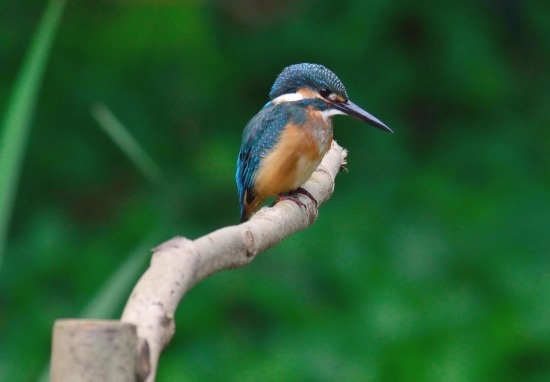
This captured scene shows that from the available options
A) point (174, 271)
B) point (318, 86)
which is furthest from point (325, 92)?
point (174, 271)

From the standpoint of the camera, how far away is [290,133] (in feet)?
5.95

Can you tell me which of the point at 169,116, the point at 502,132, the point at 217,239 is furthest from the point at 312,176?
the point at 502,132

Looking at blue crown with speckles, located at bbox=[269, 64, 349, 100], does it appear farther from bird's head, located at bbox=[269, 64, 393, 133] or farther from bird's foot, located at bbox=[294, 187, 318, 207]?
bird's foot, located at bbox=[294, 187, 318, 207]

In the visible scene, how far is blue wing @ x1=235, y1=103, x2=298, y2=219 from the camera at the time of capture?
5.98 ft

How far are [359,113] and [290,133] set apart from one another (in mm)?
259

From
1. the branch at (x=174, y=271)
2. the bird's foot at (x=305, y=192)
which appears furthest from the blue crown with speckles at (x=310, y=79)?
the branch at (x=174, y=271)

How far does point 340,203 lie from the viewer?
3.78 meters

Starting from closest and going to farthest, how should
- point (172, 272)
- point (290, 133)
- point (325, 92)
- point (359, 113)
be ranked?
point (172, 272)
point (359, 113)
point (325, 92)
point (290, 133)

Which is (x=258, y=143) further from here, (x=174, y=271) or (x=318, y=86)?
(x=174, y=271)

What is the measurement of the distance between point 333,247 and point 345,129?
2.04 ft

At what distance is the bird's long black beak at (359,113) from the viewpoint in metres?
1.53

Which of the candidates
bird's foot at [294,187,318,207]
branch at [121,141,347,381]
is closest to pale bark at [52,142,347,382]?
branch at [121,141,347,381]

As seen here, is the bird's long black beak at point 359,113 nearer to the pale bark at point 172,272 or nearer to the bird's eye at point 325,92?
the bird's eye at point 325,92

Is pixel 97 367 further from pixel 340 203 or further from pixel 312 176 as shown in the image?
pixel 340 203
